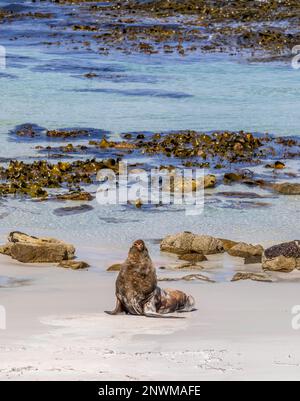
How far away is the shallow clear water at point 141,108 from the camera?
13.1m

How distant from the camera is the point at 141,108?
21.3 metres

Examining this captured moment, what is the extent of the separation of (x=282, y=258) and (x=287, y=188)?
161 inches

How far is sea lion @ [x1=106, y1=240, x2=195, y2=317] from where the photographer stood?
8.89 meters

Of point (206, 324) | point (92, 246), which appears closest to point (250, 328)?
point (206, 324)

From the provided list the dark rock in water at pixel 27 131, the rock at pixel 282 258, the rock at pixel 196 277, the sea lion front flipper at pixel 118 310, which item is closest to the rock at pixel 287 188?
the rock at pixel 282 258

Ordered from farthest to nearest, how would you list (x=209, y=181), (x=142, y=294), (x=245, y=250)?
1. (x=209, y=181)
2. (x=245, y=250)
3. (x=142, y=294)

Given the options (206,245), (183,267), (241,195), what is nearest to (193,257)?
(206,245)

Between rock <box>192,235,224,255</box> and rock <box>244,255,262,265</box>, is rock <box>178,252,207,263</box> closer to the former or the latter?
rock <box>192,235,224,255</box>

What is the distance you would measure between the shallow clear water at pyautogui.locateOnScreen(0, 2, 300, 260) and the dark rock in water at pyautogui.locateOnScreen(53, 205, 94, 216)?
0.40ft

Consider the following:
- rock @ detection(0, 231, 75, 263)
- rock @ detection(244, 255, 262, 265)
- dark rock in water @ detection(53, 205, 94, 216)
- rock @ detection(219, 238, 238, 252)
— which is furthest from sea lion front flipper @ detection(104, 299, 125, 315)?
dark rock in water @ detection(53, 205, 94, 216)

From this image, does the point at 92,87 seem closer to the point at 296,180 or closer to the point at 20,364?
the point at 296,180

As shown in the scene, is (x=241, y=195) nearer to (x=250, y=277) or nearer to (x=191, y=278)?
(x=250, y=277)

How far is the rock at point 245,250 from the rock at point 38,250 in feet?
5.75

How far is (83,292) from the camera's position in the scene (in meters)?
9.78
